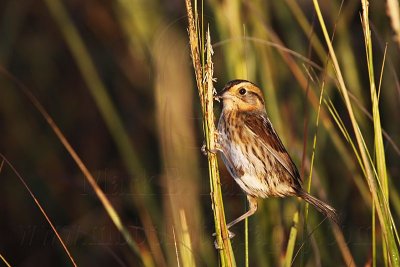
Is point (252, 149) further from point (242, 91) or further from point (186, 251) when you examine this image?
point (186, 251)

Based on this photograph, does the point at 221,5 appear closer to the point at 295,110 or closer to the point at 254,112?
the point at 254,112

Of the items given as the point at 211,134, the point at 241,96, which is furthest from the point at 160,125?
the point at 211,134

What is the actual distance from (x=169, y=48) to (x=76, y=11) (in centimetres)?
190

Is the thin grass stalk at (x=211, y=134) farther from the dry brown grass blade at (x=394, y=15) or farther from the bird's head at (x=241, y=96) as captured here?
the bird's head at (x=241, y=96)

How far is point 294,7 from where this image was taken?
3479 millimetres

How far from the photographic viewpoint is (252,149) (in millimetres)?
3305

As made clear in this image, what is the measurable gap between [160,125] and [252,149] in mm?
525

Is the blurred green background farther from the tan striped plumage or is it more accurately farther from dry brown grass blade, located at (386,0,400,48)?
dry brown grass blade, located at (386,0,400,48)

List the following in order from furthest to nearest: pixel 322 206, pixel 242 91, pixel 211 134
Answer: pixel 242 91, pixel 322 206, pixel 211 134

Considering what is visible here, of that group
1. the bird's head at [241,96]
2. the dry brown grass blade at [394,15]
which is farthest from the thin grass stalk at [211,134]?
the bird's head at [241,96]

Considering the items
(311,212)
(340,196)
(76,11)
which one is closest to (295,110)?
(340,196)

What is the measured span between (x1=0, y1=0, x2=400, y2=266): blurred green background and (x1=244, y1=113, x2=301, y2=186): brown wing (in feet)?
0.52

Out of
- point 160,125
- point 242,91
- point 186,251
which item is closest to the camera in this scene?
point 186,251

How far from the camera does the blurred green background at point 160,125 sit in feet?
11.3
